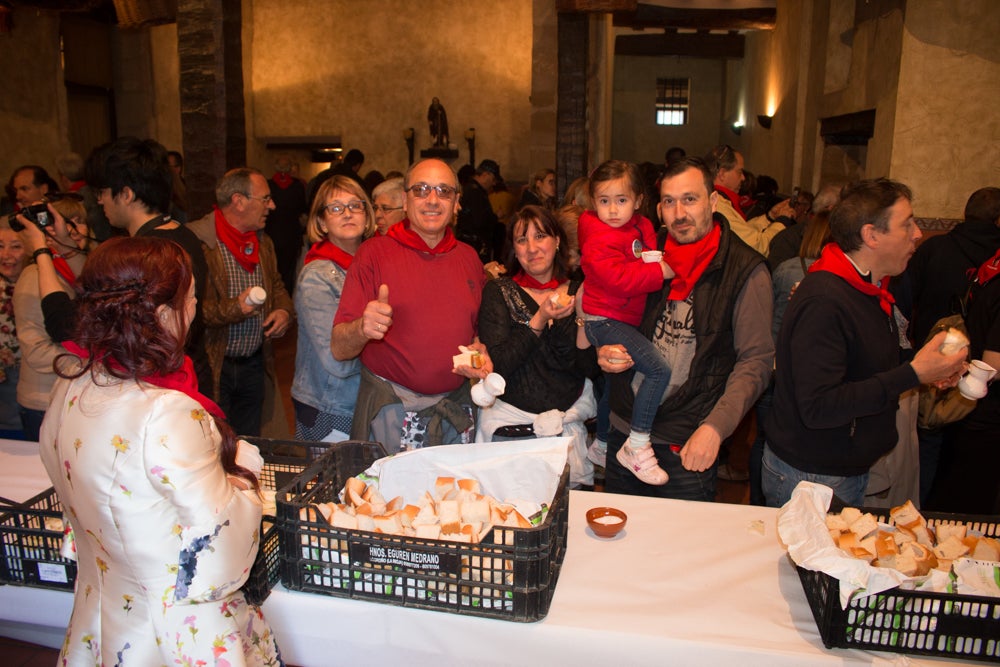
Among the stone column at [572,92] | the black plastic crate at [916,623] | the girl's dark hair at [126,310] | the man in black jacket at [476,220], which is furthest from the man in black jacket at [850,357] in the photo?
the man in black jacket at [476,220]

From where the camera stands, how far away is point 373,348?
269cm

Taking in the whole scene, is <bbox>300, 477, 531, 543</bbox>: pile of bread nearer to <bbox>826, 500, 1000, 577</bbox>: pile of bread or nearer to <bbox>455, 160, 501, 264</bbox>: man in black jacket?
<bbox>826, 500, 1000, 577</bbox>: pile of bread

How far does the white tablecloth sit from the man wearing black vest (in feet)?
1.65

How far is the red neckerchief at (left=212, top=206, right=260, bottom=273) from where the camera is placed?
339cm

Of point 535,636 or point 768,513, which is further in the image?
point 768,513

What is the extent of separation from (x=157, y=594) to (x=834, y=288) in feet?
6.01

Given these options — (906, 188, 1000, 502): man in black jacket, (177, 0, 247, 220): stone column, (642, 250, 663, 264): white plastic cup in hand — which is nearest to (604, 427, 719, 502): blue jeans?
(642, 250, 663, 264): white plastic cup in hand

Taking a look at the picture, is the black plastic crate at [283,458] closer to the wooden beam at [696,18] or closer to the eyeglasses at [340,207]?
the eyeglasses at [340,207]

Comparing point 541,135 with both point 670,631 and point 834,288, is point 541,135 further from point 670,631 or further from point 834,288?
point 670,631

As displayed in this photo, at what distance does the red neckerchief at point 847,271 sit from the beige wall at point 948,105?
13.9 ft

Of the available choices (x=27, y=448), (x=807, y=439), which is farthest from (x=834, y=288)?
(x=27, y=448)

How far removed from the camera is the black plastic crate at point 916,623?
142 cm

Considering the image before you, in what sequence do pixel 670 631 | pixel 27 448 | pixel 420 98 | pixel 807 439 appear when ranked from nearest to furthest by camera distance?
pixel 670 631
pixel 807 439
pixel 27 448
pixel 420 98

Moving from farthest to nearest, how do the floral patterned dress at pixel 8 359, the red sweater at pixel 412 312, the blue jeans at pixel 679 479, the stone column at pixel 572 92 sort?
the stone column at pixel 572 92 → the floral patterned dress at pixel 8 359 → the red sweater at pixel 412 312 → the blue jeans at pixel 679 479
